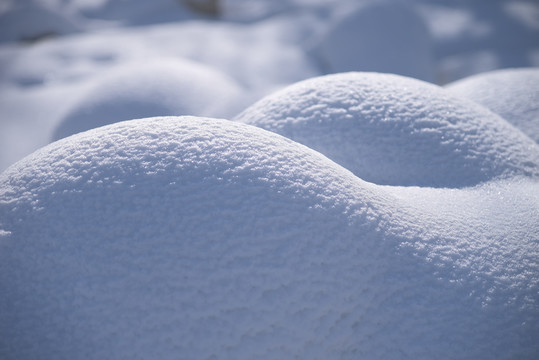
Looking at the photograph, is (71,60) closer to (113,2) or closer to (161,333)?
(113,2)

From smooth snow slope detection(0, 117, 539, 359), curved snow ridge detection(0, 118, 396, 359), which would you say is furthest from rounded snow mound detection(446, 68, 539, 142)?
curved snow ridge detection(0, 118, 396, 359)

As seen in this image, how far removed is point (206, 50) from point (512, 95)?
5.43 feet

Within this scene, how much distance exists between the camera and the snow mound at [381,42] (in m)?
1.92

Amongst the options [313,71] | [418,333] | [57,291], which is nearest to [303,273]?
[418,333]

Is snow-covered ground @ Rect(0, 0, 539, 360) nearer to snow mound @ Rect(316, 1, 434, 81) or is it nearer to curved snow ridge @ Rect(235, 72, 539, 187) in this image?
curved snow ridge @ Rect(235, 72, 539, 187)

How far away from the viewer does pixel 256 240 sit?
1.87ft

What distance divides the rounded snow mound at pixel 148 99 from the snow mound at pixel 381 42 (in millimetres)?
713

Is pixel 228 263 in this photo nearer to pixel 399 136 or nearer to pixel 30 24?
pixel 399 136

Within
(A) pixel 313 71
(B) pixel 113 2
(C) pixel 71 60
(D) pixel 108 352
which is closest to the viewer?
(D) pixel 108 352

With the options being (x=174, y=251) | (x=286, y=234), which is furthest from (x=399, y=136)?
(x=174, y=251)

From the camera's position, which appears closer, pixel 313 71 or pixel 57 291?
pixel 57 291

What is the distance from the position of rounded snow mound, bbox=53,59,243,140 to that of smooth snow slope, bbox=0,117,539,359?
0.68 m

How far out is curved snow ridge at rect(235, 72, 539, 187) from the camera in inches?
32.1

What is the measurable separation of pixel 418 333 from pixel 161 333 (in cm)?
34
